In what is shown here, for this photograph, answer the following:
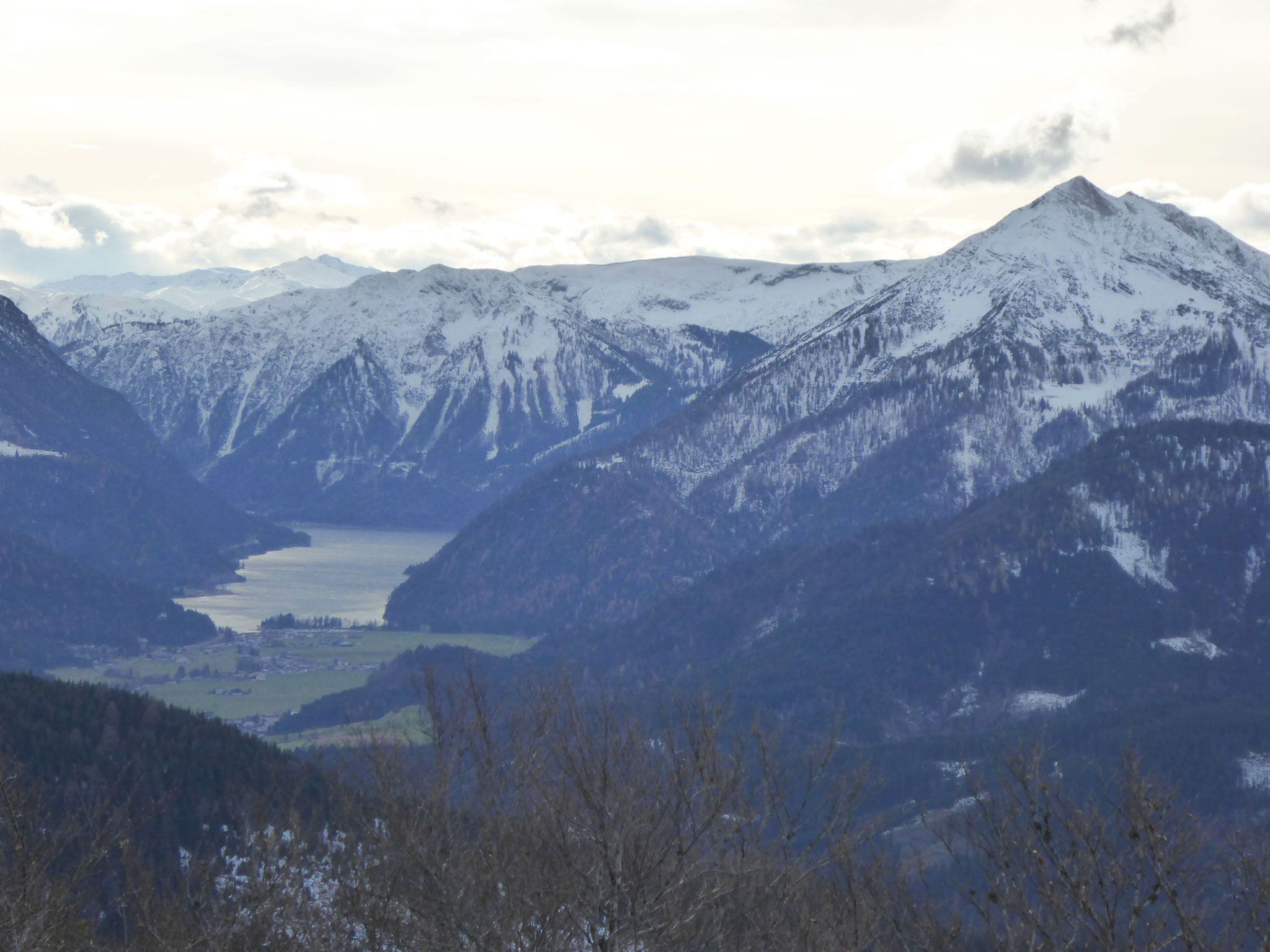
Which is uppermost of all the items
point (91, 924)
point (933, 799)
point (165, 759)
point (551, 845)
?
point (551, 845)

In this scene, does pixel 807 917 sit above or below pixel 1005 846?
below

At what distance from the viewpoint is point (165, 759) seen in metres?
120

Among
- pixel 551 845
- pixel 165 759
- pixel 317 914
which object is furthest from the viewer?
pixel 165 759

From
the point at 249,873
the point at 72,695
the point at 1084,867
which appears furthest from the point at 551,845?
the point at 72,695

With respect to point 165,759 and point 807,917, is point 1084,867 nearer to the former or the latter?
point 807,917

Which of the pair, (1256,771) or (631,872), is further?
(1256,771)

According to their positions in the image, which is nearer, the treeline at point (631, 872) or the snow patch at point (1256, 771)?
the treeline at point (631, 872)

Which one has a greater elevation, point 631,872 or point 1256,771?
point 631,872

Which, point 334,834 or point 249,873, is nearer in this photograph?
point 249,873

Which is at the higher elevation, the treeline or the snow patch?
the treeline

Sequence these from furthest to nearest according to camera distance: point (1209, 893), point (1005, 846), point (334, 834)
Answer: point (1209, 893)
point (334, 834)
point (1005, 846)

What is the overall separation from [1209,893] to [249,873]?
88.4 m

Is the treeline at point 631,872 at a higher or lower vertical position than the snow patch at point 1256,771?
higher

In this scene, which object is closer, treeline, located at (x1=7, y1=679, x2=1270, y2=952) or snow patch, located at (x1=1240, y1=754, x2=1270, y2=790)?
treeline, located at (x1=7, y1=679, x2=1270, y2=952)
